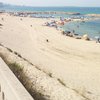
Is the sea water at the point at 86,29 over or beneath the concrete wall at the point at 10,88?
beneath

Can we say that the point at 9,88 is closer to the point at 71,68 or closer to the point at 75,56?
the point at 71,68

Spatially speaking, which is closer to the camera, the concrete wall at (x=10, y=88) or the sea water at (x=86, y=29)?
the concrete wall at (x=10, y=88)

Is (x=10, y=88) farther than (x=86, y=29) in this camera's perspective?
No

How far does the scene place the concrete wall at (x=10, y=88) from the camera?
439cm

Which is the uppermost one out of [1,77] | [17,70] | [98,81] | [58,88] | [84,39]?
[1,77]

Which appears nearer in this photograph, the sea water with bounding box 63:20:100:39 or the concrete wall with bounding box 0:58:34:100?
the concrete wall with bounding box 0:58:34:100

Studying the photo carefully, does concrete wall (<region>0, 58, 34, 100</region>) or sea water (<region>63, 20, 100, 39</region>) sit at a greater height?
concrete wall (<region>0, 58, 34, 100</region>)

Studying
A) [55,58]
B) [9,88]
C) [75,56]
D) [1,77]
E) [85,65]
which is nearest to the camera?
[9,88]

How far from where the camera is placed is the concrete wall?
14.4 feet

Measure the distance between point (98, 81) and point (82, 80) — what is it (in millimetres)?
804

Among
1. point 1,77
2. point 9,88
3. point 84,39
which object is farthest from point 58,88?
point 84,39

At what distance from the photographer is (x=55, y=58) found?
758 inches

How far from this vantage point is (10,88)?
4.69 meters

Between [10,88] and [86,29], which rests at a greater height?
[10,88]
